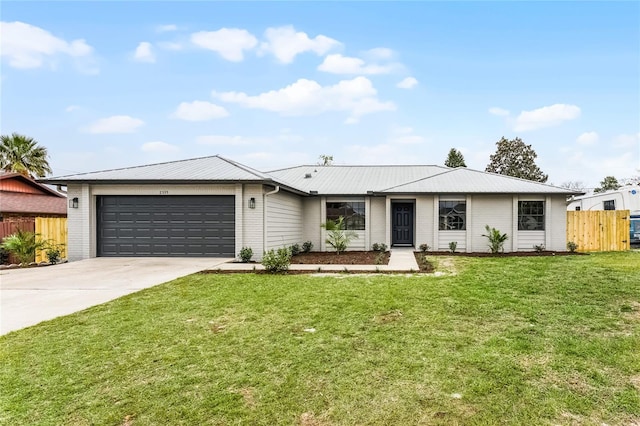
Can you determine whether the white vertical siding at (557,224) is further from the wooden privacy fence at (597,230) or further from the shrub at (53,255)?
the shrub at (53,255)

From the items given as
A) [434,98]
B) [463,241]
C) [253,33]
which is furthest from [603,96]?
[253,33]

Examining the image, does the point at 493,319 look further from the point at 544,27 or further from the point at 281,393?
the point at 544,27

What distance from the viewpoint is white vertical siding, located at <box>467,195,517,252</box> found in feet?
50.7

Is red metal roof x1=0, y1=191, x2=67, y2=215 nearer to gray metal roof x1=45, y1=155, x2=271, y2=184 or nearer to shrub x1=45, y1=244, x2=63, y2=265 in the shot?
shrub x1=45, y1=244, x2=63, y2=265

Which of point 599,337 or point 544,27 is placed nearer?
point 599,337

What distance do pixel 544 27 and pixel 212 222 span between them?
13.7m

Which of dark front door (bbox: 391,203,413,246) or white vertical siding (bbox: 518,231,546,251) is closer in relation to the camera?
white vertical siding (bbox: 518,231,546,251)

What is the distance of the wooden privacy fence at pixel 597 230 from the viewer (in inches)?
626

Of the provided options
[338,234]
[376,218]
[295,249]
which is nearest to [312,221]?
[338,234]

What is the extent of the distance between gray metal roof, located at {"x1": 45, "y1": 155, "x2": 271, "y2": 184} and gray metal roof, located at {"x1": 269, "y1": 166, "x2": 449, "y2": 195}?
12.7 feet

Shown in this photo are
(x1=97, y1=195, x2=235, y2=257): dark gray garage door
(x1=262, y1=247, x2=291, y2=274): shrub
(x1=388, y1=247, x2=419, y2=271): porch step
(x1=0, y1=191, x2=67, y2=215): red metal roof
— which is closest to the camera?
(x1=262, y1=247, x2=291, y2=274): shrub

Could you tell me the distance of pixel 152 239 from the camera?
43.3 ft

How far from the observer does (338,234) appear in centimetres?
1534

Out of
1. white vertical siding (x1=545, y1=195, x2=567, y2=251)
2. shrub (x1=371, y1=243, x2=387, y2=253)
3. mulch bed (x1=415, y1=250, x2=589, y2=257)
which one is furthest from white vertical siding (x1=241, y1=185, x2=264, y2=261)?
white vertical siding (x1=545, y1=195, x2=567, y2=251)
